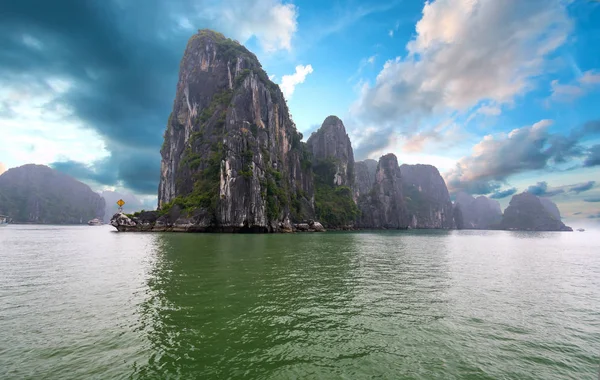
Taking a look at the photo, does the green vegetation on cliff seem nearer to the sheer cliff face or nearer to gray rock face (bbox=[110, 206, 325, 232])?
the sheer cliff face

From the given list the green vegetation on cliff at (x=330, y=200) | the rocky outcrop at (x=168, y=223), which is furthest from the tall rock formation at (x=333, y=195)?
the rocky outcrop at (x=168, y=223)

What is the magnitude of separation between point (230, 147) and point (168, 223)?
1307 inches

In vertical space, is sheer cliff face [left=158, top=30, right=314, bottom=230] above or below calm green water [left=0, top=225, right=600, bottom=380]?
above

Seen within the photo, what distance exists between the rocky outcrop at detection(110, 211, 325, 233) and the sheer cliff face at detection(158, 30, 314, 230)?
0.85m

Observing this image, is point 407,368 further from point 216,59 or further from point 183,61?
point 183,61

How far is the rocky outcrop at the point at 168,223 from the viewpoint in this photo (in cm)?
8425

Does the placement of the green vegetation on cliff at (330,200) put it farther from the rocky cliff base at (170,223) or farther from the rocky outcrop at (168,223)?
the rocky outcrop at (168,223)

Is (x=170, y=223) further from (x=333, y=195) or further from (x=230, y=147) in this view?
(x=333, y=195)

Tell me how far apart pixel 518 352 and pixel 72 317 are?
Answer: 1740 cm

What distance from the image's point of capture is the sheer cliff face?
291 ft

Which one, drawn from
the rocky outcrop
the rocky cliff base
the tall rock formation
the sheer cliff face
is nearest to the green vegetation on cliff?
the tall rock formation

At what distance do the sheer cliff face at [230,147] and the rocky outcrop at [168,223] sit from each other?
85 centimetres

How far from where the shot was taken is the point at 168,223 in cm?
8681

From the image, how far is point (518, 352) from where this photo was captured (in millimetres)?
9000
